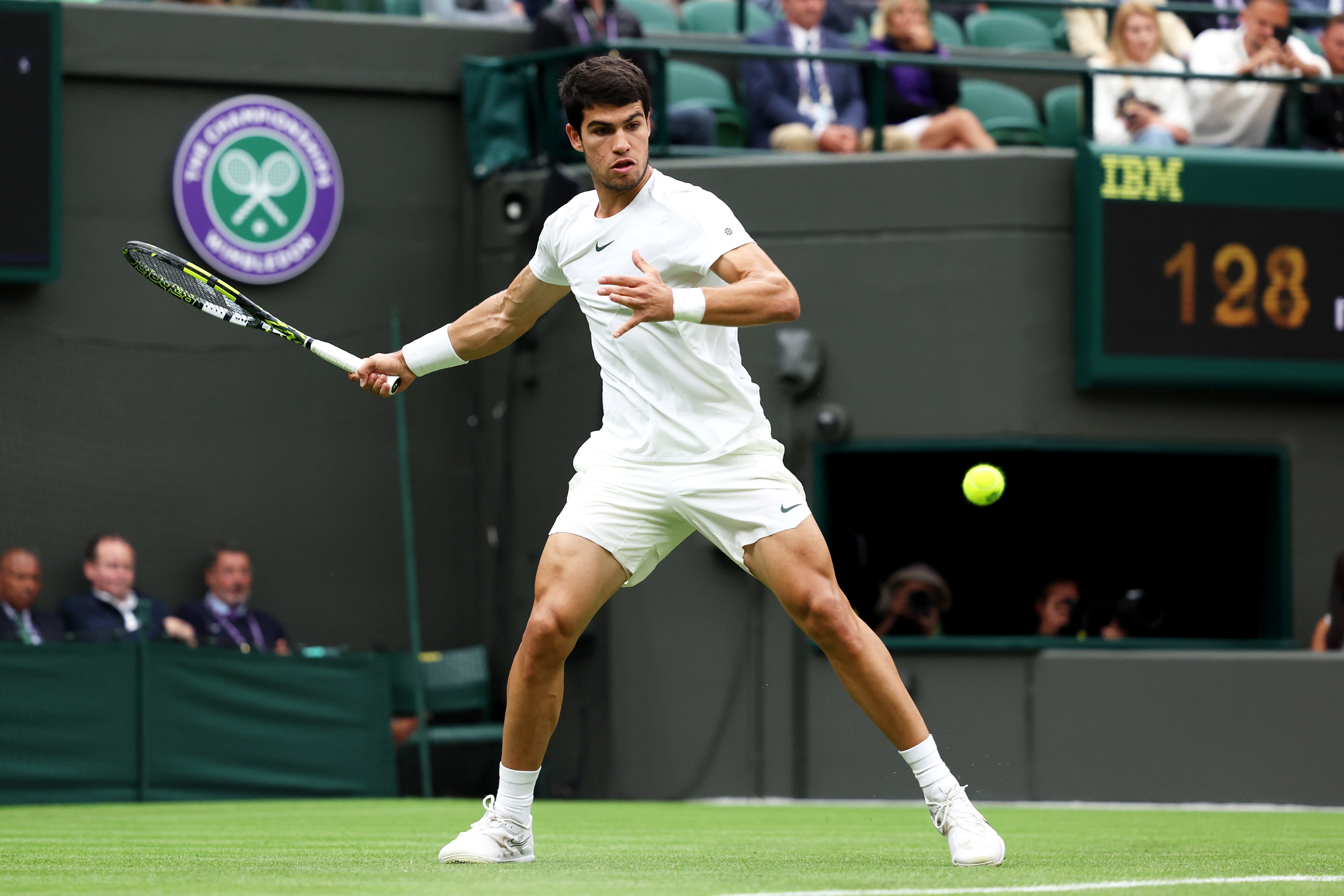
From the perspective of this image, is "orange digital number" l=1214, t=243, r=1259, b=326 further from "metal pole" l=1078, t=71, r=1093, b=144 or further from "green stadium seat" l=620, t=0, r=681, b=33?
"green stadium seat" l=620, t=0, r=681, b=33

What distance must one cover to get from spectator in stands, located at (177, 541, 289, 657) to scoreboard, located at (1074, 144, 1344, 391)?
207 inches

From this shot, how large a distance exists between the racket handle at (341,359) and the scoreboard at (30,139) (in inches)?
241

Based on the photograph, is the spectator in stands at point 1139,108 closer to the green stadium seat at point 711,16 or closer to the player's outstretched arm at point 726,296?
the green stadium seat at point 711,16

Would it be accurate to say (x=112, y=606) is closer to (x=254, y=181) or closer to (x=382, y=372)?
(x=254, y=181)

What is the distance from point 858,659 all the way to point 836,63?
23.9ft

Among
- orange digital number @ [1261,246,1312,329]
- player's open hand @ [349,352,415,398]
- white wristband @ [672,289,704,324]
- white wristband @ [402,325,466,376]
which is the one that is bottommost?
player's open hand @ [349,352,415,398]

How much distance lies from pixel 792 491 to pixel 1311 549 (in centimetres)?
724

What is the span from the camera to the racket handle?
5844mm

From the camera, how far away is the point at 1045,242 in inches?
445

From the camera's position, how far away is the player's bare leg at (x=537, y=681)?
525 cm

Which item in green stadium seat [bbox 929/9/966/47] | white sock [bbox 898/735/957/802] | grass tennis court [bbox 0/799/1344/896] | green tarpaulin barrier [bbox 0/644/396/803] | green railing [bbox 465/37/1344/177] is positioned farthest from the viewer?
green stadium seat [bbox 929/9/966/47]

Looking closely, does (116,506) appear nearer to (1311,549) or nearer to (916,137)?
(916,137)

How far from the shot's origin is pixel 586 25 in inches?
470

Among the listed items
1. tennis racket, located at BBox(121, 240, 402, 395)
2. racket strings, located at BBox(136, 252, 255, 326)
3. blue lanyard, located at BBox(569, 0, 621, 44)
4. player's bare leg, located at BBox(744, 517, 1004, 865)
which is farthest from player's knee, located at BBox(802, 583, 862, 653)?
blue lanyard, located at BBox(569, 0, 621, 44)
